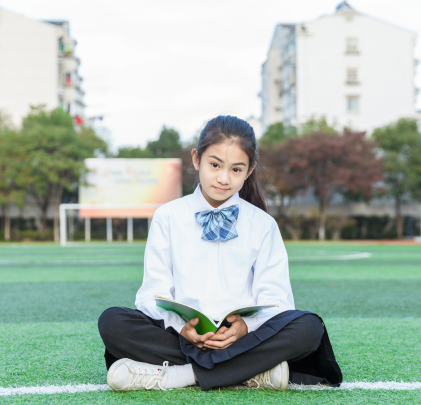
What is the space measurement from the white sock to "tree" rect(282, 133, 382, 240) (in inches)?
676

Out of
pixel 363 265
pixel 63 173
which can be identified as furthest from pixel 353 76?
pixel 363 265

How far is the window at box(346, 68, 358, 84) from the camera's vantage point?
2786 cm

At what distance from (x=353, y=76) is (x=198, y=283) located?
1096 inches

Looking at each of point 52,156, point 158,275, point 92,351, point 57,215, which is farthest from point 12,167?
point 158,275

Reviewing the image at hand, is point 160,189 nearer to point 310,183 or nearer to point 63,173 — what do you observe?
point 63,173

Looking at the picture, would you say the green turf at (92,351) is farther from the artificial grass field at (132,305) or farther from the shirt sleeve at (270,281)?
the shirt sleeve at (270,281)

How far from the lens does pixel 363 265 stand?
8.16 m

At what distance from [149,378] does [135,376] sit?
0.05m

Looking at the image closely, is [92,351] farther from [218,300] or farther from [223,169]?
[223,169]

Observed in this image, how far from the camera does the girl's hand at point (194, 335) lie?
5.87 feet

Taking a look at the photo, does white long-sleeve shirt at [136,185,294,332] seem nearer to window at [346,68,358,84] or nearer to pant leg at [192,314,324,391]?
pant leg at [192,314,324,391]

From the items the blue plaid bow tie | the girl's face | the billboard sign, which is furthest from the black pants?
the billboard sign

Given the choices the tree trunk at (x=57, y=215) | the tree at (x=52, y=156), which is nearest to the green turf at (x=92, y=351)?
the tree at (x=52, y=156)

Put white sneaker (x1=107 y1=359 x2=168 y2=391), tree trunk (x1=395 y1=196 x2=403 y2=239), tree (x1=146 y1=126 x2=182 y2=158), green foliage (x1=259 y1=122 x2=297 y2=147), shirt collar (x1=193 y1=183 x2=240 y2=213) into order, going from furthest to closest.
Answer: tree (x1=146 y1=126 x2=182 y2=158) < green foliage (x1=259 y1=122 x2=297 y2=147) < tree trunk (x1=395 y1=196 x2=403 y2=239) < shirt collar (x1=193 y1=183 x2=240 y2=213) < white sneaker (x1=107 y1=359 x2=168 y2=391)
